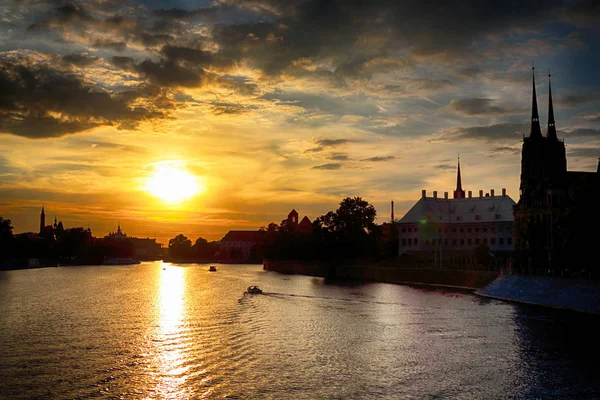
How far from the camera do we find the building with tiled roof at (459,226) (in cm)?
17300

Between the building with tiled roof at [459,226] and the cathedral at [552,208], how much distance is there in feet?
71.1

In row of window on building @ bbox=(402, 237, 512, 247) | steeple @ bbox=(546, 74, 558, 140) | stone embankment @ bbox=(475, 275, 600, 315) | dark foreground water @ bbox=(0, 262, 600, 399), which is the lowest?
A: dark foreground water @ bbox=(0, 262, 600, 399)

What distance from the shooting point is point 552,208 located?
419 feet

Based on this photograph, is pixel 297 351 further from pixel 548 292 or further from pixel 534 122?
pixel 534 122

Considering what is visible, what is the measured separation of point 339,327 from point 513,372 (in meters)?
23.6

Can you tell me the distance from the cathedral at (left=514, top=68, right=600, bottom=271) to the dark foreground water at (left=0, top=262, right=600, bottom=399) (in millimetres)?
11127

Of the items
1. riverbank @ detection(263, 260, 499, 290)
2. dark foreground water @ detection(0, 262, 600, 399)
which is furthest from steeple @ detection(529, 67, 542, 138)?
dark foreground water @ detection(0, 262, 600, 399)

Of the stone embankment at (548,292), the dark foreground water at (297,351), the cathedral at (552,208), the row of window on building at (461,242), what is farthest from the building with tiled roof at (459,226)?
the dark foreground water at (297,351)

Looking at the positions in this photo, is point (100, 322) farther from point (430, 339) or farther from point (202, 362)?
point (430, 339)

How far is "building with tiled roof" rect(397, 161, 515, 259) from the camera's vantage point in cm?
17300

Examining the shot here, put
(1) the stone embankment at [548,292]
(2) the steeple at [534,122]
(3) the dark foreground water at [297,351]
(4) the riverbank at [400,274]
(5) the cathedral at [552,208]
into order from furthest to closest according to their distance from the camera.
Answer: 1. (2) the steeple at [534,122]
2. (4) the riverbank at [400,274]
3. (5) the cathedral at [552,208]
4. (1) the stone embankment at [548,292]
5. (3) the dark foreground water at [297,351]

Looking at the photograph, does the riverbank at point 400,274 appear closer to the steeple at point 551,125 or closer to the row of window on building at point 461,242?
the row of window on building at point 461,242

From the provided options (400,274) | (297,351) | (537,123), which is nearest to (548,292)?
(297,351)

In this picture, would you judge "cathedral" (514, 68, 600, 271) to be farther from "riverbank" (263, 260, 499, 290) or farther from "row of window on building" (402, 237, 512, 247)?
"row of window on building" (402, 237, 512, 247)
